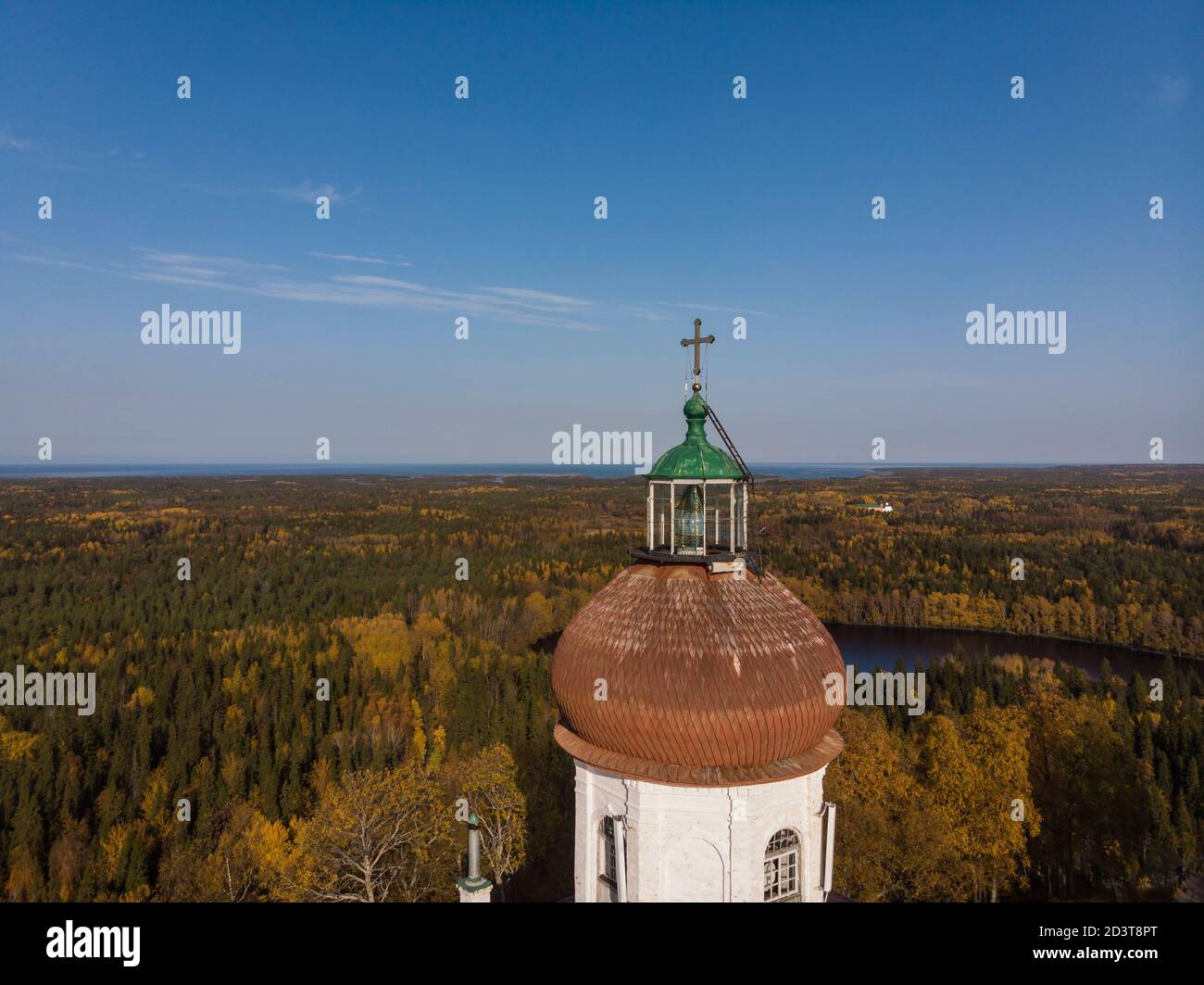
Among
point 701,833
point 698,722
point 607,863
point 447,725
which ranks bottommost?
point 447,725

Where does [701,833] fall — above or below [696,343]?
below

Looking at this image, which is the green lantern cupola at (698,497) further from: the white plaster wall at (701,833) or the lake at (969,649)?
the lake at (969,649)

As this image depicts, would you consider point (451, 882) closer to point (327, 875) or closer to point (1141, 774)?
point (327, 875)

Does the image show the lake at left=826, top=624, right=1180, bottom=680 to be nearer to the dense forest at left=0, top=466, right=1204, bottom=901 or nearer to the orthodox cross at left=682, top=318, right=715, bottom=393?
the dense forest at left=0, top=466, right=1204, bottom=901

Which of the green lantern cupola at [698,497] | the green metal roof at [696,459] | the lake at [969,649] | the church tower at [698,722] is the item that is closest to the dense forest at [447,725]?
the lake at [969,649]

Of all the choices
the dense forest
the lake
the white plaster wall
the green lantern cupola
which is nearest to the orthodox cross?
the green lantern cupola

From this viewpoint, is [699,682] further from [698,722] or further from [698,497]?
[698,497]

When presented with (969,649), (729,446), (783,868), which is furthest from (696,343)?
(969,649)
